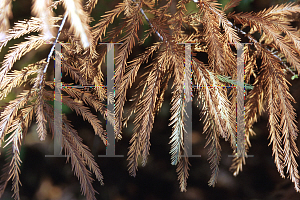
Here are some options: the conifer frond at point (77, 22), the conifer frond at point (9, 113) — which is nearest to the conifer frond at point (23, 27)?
the conifer frond at point (9, 113)

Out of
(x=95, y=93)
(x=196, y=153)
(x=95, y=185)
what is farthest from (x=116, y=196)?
(x=95, y=93)

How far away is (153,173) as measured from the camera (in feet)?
3.59

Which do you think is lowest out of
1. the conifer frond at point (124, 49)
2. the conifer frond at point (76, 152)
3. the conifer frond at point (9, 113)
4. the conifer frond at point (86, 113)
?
the conifer frond at point (76, 152)

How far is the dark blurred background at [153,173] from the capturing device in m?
1.07

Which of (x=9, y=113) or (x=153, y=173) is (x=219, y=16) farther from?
(x=153, y=173)

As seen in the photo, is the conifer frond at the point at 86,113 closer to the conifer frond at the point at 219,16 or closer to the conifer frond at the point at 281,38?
the conifer frond at the point at 219,16

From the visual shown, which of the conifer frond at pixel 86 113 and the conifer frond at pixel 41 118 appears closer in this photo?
the conifer frond at pixel 41 118

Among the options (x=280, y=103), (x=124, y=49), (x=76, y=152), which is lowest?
(x=76, y=152)

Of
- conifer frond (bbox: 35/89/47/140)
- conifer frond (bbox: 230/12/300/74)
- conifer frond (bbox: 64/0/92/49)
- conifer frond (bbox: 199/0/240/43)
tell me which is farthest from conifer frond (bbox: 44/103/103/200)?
conifer frond (bbox: 230/12/300/74)

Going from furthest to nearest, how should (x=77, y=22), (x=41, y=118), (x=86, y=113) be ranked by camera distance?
(x=86, y=113), (x=41, y=118), (x=77, y=22)

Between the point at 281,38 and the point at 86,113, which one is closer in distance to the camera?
the point at 281,38

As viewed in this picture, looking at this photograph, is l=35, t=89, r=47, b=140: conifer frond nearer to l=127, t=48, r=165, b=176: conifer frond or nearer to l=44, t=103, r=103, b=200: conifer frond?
l=44, t=103, r=103, b=200: conifer frond

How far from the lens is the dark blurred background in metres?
1.07

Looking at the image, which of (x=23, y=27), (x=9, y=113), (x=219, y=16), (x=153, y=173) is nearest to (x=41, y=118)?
(x=9, y=113)
